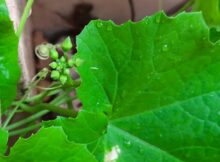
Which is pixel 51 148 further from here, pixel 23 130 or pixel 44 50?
pixel 23 130

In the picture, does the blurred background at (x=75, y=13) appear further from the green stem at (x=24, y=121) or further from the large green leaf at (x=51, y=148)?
the large green leaf at (x=51, y=148)

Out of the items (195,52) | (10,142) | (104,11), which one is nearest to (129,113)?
(195,52)

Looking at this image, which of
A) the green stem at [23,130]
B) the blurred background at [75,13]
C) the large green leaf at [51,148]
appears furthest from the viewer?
the blurred background at [75,13]

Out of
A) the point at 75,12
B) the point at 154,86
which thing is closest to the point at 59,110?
the point at 154,86

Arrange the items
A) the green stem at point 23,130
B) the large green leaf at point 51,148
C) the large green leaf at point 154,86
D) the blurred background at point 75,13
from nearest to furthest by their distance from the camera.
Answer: the large green leaf at point 51,148, the large green leaf at point 154,86, the green stem at point 23,130, the blurred background at point 75,13

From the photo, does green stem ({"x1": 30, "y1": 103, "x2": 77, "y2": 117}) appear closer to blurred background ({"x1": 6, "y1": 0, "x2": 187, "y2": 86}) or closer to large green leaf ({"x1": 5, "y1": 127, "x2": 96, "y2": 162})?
large green leaf ({"x1": 5, "y1": 127, "x2": 96, "y2": 162})

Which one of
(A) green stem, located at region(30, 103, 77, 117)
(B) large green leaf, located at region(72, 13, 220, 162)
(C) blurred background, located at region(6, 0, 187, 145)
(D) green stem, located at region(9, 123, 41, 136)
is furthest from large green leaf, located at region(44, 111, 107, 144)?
(C) blurred background, located at region(6, 0, 187, 145)

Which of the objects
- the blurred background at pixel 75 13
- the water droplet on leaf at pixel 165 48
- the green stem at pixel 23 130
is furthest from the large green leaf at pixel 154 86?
the blurred background at pixel 75 13
